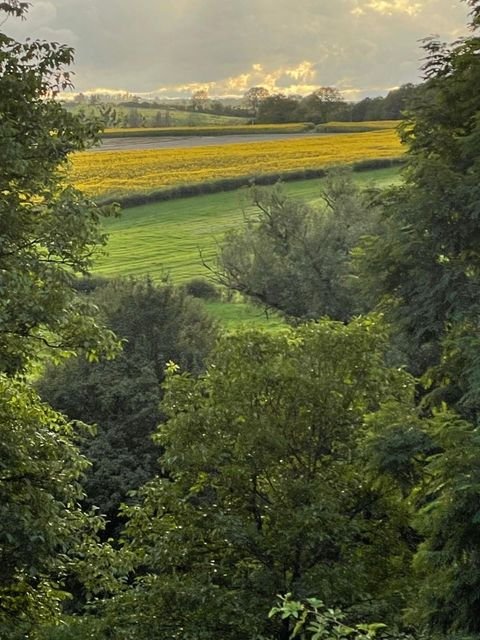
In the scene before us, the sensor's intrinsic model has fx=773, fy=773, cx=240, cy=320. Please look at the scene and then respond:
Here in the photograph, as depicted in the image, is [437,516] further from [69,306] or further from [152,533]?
[152,533]

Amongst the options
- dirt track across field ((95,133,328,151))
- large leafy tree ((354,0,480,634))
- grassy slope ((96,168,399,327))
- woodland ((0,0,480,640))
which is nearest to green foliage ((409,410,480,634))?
woodland ((0,0,480,640))

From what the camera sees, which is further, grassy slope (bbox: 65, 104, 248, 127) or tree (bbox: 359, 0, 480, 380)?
grassy slope (bbox: 65, 104, 248, 127)

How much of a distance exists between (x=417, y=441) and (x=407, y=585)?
2.62 metres

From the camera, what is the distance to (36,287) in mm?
10906

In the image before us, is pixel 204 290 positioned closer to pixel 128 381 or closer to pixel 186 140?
pixel 128 381

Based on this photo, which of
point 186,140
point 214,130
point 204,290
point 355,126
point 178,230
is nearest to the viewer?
point 204,290

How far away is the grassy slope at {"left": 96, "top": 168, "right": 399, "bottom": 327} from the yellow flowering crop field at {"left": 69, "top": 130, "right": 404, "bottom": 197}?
9.35 feet

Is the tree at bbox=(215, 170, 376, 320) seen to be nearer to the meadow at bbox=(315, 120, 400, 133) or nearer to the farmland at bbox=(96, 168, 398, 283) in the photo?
the farmland at bbox=(96, 168, 398, 283)

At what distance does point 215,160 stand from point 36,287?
74.2 meters

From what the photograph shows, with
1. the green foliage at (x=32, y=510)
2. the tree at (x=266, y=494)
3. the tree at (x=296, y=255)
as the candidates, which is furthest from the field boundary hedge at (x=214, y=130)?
the green foliage at (x=32, y=510)

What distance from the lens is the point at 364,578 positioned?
12.2m

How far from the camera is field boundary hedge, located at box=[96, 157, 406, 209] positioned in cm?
7288

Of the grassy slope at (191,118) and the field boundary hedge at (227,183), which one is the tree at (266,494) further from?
the grassy slope at (191,118)

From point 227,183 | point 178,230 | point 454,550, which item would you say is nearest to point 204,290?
point 178,230
